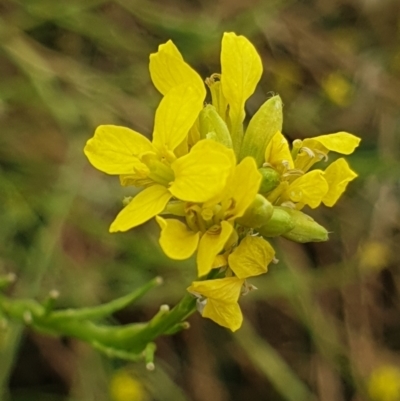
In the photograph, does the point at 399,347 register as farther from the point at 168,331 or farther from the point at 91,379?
the point at 168,331

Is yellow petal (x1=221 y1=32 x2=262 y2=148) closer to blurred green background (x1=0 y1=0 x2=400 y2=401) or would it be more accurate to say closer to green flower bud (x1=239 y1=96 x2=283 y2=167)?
green flower bud (x1=239 y1=96 x2=283 y2=167)

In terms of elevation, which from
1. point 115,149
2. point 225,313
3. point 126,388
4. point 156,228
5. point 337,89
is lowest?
point 126,388

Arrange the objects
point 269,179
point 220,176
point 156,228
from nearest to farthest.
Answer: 1. point 220,176
2. point 269,179
3. point 156,228

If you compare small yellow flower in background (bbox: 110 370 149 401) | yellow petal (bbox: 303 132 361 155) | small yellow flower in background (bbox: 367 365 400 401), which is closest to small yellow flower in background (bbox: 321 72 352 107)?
small yellow flower in background (bbox: 367 365 400 401)

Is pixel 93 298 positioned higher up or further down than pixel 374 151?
further down

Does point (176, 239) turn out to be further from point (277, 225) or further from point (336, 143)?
point (336, 143)

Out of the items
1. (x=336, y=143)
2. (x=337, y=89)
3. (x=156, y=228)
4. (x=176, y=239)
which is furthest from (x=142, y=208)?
(x=337, y=89)

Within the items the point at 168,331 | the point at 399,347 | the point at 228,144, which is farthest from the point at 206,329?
the point at 228,144

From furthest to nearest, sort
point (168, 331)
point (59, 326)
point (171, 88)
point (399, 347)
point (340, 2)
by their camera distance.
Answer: point (340, 2) < point (399, 347) < point (59, 326) < point (168, 331) < point (171, 88)
